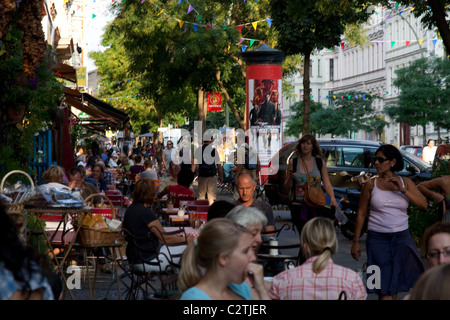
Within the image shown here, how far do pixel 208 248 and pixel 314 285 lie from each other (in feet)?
4.44

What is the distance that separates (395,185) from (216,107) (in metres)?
31.0

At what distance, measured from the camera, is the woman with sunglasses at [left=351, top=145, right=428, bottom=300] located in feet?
25.9

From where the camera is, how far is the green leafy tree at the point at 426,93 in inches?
2327

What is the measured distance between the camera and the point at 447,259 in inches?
207

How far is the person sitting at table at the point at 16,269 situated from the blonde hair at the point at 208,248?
1.36m

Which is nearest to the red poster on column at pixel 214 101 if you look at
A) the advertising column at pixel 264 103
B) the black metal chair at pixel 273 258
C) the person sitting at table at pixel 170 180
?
the advertising column at pixel 264 103

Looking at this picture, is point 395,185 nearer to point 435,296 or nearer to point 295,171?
point 295,171

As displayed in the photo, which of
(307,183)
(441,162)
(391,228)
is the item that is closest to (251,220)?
(391,228)

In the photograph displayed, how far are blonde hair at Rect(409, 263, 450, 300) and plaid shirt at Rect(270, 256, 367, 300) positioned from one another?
93.6 inches

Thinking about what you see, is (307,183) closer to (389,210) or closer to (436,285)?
(389,210)

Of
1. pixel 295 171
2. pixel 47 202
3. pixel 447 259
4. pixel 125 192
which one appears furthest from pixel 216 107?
pixel 447 259

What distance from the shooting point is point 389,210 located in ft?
26.1
